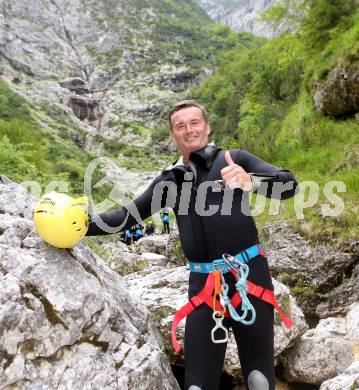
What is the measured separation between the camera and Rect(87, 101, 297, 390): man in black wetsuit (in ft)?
10.3

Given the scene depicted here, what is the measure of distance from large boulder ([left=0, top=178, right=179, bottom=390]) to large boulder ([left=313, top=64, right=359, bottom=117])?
10840 millimetres

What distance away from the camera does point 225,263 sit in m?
3.23

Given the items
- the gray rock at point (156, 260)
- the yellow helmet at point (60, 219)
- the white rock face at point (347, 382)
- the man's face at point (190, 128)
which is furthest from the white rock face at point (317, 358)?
the gray rock at point (156, 260)

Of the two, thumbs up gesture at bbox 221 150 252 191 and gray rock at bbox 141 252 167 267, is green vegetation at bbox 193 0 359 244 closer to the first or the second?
gray rock at bbox 141 252 167 267

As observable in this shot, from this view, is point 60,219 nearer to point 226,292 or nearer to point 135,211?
point 135,211

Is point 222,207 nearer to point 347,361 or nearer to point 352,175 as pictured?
point 347,361

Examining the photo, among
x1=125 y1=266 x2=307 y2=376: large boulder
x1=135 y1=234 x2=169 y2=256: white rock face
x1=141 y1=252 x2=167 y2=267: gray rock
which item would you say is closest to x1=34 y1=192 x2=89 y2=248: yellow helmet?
x1=125 y1=266 x2=307 y2=376: large boulder

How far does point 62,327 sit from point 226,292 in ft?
4.26

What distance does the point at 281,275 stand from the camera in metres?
7.93

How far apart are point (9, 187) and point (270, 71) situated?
23.7m

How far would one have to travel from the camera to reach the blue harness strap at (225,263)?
10.6ft

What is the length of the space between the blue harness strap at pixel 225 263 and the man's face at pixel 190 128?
980 millimetres

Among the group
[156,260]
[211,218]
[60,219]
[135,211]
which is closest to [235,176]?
[211,218]

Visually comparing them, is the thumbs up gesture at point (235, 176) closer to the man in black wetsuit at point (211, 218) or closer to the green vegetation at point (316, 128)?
the man in black wetsuit at point (211, 218)
